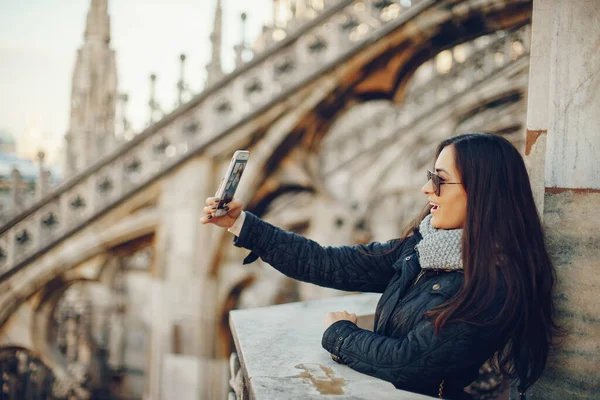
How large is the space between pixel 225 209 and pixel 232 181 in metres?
0.13

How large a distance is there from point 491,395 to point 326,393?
8.61 feet

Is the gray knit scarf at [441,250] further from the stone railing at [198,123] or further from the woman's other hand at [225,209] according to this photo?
the stone railing at [198,123]

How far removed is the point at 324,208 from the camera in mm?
5887

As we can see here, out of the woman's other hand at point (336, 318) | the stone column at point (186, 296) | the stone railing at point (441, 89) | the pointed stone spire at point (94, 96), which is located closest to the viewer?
the woman's other hand at point (336, 318)

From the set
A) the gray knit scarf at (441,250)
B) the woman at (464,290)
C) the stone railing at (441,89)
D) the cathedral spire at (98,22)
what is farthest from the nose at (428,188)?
the stone railing at (441,89)

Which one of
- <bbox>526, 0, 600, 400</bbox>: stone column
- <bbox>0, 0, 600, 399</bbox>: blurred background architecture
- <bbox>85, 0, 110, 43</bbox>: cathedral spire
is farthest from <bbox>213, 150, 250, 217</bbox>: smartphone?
<bbox>85, 0, 110, 43</bbox>: cathedral spire

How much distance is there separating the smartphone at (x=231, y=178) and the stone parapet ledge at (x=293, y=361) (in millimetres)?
493

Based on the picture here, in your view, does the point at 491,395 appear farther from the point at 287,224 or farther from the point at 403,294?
the point at 287,224

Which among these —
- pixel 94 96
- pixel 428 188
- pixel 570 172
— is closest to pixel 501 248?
pixel 428 188

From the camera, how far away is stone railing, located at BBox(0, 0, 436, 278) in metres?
5.33

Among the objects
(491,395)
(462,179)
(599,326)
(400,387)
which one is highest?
(462,179)

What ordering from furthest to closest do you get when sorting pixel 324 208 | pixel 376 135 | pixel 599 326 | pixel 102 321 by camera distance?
pixel 376 135, pixel 102 321, pixel 324 208, pixel 599 326

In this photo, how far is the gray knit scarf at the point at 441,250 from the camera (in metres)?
1.94

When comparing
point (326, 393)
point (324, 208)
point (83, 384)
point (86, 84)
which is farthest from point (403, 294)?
point (86, 84)
